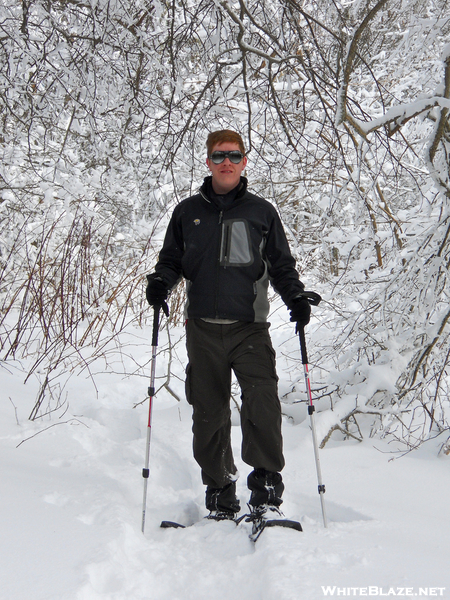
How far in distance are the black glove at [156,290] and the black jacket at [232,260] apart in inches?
1.1

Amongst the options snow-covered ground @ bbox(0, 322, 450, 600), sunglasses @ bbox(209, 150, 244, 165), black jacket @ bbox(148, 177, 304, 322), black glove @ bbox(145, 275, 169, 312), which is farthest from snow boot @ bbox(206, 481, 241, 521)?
sunglasses @ bbox(209, 150, 244, 165)

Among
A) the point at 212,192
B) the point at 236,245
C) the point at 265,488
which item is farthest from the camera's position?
the point at 212,192

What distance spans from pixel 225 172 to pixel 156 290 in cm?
67

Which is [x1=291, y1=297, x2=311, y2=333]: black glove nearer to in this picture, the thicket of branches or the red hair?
the thicket of branches

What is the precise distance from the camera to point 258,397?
236cm

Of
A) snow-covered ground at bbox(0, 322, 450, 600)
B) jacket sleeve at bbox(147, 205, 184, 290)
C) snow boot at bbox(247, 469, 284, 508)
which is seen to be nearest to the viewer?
snow-covered ground at bbox(0, 322, 450, 600)

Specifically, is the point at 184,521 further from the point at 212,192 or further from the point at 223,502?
the point at 212,192

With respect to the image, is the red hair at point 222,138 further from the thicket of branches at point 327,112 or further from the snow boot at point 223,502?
the snow boot at point 223,502

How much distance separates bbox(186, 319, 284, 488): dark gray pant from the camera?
235cm

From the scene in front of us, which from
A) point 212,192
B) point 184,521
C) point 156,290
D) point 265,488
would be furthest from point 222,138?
point 184,521

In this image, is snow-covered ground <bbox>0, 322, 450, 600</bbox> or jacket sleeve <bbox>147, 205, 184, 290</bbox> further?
jacket sleeve <bbox>147, 205, 184, 290</bbox>

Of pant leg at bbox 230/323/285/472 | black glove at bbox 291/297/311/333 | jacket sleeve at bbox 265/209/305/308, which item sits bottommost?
pant leg at bbox 230/323/285/472

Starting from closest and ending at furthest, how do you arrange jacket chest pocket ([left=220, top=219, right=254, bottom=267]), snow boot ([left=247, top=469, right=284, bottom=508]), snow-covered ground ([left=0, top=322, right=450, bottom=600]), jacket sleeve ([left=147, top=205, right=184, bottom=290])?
1. snow-covered ground ([left=0, top=322, right=450, bottom=600])
2. snow boot ([left=247, top=469, right=284, bottom=508])
3. jacket chest pocket ([left=220, top=219, right=254, bottom=267])
4. jacket sleeve ([left=147, top=205, right=184, bottom=290])

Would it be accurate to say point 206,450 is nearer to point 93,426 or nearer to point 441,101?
point 93,426
